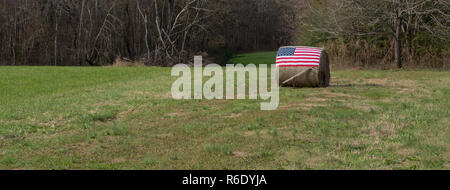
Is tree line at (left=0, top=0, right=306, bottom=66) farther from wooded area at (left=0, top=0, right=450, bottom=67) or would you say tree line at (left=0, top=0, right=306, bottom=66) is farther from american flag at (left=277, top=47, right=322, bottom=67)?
american flag at (left=277, top=47, right=322, bottom=67)

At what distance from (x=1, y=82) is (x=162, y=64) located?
761 inches

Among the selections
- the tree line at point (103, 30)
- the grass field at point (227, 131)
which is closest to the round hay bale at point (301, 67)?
the grass field at point (227, 131)

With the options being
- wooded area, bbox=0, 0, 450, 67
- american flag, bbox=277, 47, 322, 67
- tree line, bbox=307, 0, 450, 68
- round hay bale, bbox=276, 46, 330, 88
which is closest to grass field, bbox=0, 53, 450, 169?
round hay bale, bbox=276, 46, 330, 88

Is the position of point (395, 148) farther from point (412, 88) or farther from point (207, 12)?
point (207, 12)

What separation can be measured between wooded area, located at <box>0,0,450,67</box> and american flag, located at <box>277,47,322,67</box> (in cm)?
1215

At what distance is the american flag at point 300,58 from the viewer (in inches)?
583

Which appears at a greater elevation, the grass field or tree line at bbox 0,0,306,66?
tree line at bbox 0,0,306,66

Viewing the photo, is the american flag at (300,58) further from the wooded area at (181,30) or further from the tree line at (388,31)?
the wooded area at (181,30)

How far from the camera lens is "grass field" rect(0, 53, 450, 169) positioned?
653 cm

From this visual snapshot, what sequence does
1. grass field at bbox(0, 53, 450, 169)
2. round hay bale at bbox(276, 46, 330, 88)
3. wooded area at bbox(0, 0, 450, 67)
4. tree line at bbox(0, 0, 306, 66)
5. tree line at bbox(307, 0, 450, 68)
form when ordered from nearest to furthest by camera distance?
1. grass field at bbox(0, 53, 450, 169)
2. round hay bale at bbox(276, 46, 330, 88)
3. tree line at bbox(307, 0, 450, 68)
4. wooded area at bbox(0, 0, 450, 67)
5. tree line at bbox(0, 0, 306, 66)

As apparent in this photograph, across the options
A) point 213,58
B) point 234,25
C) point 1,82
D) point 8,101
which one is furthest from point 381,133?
point 234,25

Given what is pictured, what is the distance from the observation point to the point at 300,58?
1486 centimetres

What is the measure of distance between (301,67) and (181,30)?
28.2 metres

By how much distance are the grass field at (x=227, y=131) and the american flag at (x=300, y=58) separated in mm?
942
